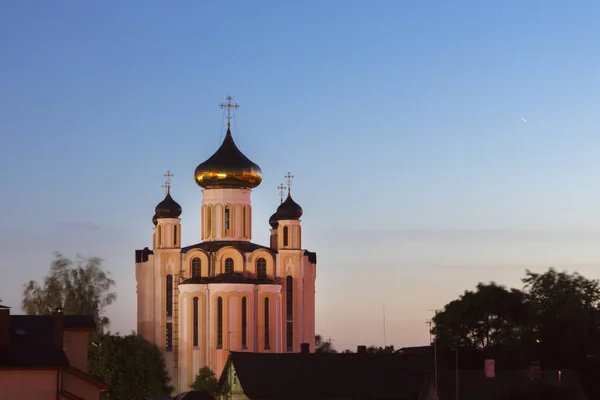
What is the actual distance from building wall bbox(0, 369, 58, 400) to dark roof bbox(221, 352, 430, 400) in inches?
1091

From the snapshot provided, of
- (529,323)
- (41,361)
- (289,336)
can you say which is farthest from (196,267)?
(41,361)

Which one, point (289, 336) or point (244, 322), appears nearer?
point (244, 322)

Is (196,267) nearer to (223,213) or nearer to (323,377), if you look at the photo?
(223,213)

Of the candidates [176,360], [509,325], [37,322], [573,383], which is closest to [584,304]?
[509,325]

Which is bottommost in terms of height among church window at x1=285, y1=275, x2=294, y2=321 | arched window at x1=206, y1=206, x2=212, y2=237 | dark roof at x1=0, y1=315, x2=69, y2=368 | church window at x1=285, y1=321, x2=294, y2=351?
dark roof at x1=0, y1=315, x2=69, y2=368

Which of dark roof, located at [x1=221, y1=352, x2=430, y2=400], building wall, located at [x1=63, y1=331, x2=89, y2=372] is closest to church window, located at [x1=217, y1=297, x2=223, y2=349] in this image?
dark roof, located at [x1=221, y1=352, x2=430, y2=400]

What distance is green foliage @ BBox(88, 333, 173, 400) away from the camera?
6819 cm

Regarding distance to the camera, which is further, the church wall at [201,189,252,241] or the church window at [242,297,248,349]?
the church wall at [201,189,252,241]

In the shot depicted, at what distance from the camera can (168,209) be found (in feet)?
307

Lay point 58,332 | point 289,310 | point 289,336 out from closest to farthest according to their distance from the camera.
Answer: point 58,332 < point 289,336 < point 289,310

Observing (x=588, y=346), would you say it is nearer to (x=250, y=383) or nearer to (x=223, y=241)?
(x=250, y=383)

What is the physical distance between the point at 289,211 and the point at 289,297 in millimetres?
4573

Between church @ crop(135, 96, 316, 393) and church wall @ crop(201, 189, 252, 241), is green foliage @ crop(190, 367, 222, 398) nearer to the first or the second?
church @ crop(135, 96, 316, 393)

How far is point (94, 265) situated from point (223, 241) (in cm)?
1722
